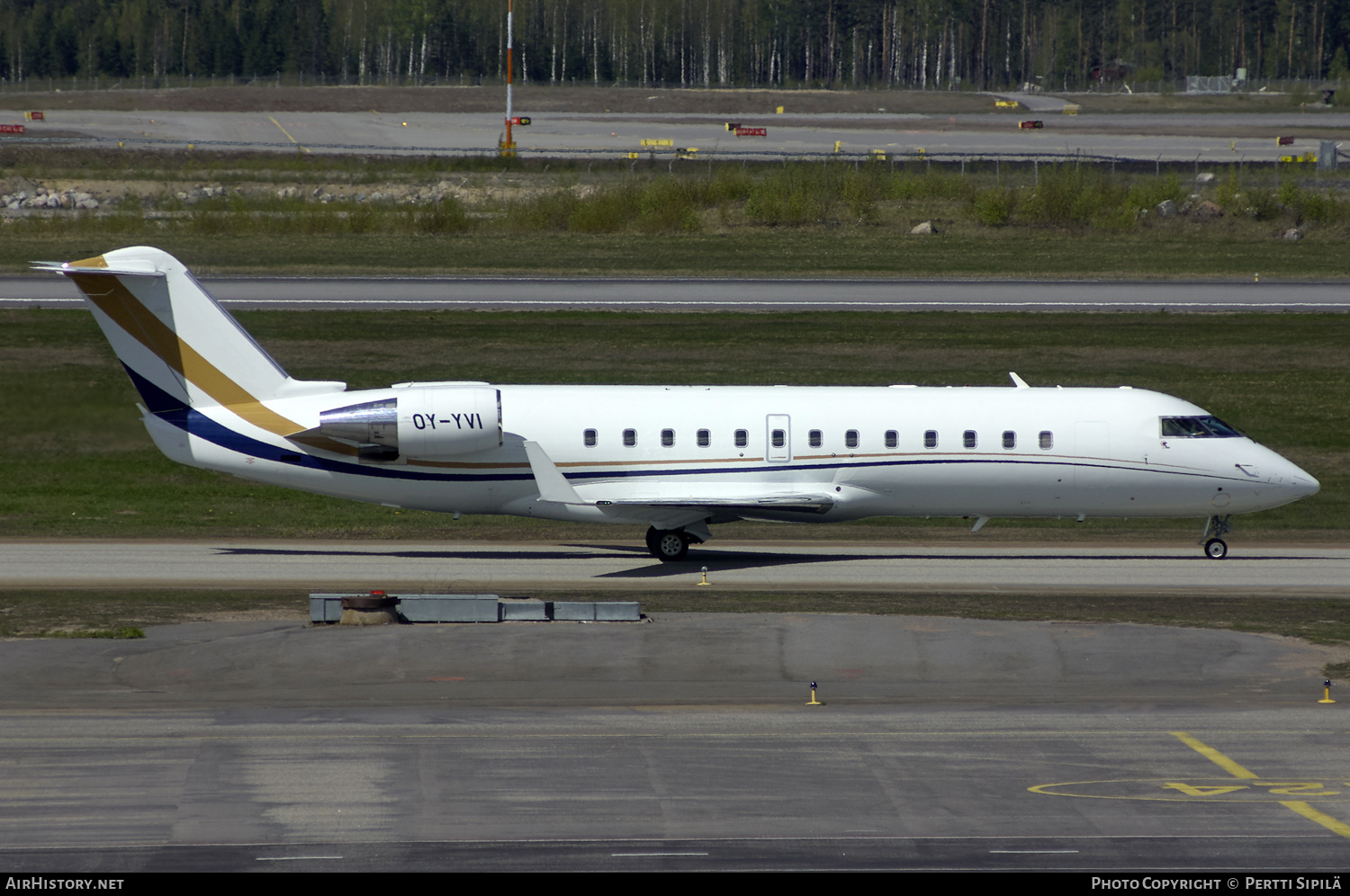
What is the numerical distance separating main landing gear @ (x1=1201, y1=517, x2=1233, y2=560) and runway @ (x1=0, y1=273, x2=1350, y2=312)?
80.9 ft

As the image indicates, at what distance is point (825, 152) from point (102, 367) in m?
75.1

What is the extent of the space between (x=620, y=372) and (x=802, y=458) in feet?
56.9

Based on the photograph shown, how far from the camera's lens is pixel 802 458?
31219 millimetres

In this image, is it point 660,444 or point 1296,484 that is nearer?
point 660,444

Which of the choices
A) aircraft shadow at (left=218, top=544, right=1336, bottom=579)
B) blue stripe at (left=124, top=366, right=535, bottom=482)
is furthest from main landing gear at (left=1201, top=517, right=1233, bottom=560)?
blue stripe at (left=124, top=366, right=535, bottom=482)

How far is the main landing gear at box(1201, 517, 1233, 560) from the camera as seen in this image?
3256 centimetres

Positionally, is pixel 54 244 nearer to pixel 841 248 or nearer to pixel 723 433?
pixel 841 248

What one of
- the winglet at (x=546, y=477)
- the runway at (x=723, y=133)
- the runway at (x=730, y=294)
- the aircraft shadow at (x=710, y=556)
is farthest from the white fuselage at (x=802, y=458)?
the runway at (x=723, y=133)

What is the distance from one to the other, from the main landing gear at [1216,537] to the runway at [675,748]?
869cm

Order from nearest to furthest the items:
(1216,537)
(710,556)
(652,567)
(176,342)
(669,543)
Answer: (176,342)
(652,567)
(669,543)
(710,556)
(1216,537)

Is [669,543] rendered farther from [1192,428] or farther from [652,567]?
[1192,428]

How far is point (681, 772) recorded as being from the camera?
1770cm

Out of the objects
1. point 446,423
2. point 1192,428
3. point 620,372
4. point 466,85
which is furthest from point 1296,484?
point 466,85

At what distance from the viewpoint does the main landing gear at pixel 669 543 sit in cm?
3158
